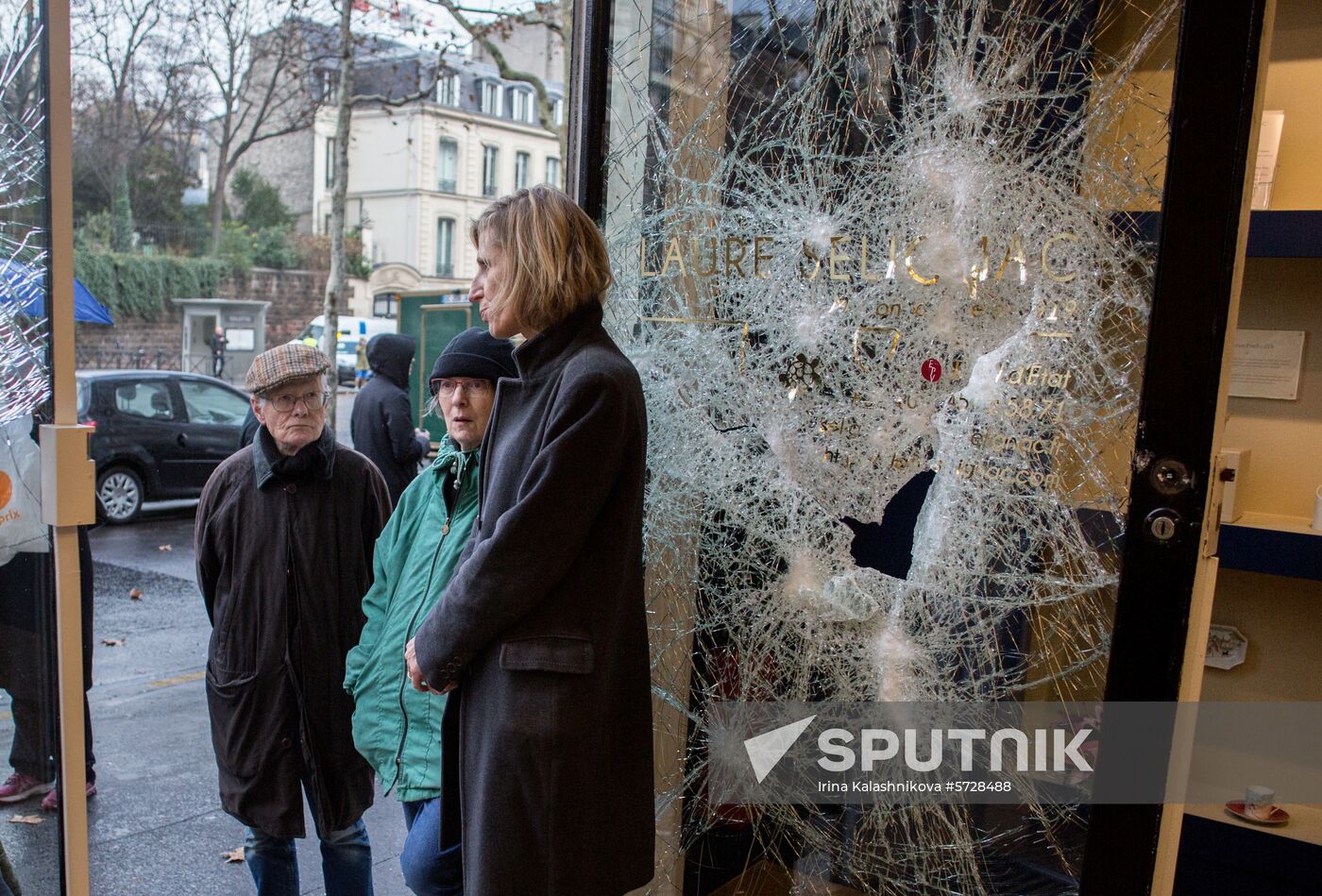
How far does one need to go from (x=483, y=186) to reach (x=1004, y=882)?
3422 centimetres

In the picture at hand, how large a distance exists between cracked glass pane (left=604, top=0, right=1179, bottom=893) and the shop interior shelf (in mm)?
1042

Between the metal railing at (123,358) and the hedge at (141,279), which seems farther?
the hedge at (141,279)

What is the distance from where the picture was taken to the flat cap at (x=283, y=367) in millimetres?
2491

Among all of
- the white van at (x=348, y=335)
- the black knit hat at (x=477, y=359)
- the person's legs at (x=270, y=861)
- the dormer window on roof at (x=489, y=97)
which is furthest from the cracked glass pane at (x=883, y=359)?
the dormer window on roof at (x=489, y=97)

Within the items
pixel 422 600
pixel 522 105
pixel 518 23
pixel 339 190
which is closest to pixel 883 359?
pixel 422 600

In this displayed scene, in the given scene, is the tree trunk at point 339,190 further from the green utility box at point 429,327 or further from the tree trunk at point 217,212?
the tree trunk at point 217,212

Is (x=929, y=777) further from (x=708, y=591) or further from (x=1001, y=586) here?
(x=708, y=591)

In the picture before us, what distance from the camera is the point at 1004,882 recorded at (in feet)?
6.76

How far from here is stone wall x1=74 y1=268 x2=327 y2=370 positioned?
22047 millimetres

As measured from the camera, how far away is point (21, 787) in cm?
202

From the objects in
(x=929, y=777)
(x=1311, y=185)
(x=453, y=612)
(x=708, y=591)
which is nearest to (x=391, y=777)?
(x=453, y=612)

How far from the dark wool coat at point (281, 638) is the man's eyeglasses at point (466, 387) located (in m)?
0.49

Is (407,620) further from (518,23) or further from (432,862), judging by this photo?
(518,23)

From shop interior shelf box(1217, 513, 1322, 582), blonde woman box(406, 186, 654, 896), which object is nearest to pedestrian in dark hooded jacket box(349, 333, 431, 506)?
blonde woman box(406, 186, 654, 896)
